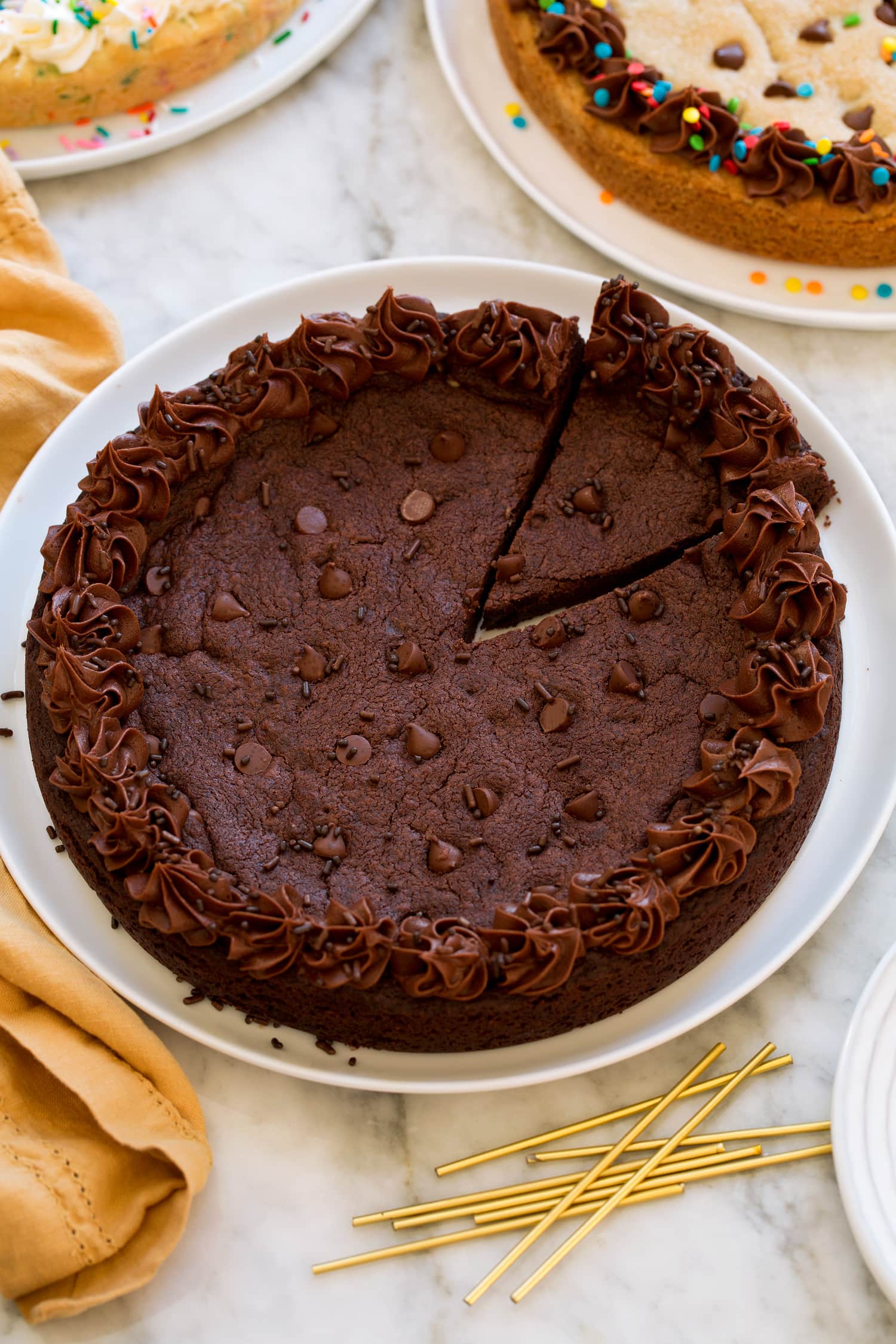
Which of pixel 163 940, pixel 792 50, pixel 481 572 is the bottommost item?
pixel 163 940

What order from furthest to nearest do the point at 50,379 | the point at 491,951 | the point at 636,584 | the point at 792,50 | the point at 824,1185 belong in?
the point at 792,50
the point at 50,379
the point at 636,584
the point at 824,1185
the point at 491,951

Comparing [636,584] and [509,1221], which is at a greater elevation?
[636,584]

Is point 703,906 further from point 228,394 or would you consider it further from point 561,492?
point 228,394

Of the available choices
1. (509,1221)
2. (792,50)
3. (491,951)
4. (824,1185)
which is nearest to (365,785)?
(491,951)

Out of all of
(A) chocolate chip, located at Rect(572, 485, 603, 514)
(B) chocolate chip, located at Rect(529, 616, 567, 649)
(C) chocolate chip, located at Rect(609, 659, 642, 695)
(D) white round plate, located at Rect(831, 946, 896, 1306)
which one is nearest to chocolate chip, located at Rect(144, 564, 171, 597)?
(B) chocolate chip, located at Rect(529, 616, 567, 649)

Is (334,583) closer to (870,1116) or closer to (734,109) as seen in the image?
(870,1116)

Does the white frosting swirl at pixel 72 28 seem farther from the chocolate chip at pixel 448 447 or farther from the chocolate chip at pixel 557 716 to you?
the chocolate chip at pixel 557 716

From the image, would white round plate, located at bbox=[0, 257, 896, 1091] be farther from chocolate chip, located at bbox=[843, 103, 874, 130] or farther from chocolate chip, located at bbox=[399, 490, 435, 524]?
chocolate chip, located at bbox=[843, 103, 874, 130]
